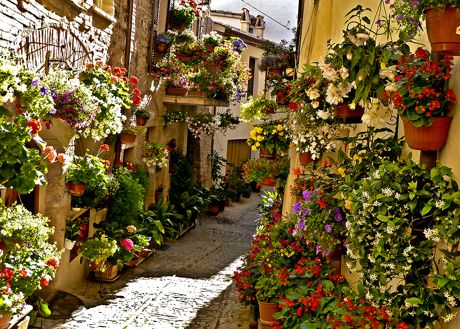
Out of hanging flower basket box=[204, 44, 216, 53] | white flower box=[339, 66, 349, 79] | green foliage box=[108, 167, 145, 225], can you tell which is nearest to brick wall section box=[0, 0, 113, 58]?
green foliage box=[108, 167, 145, 225]

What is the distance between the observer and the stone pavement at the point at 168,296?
9328mm

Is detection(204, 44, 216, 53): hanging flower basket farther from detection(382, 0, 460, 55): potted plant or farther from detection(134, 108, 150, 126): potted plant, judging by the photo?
detection(382, 0, 460, 55): potted plant

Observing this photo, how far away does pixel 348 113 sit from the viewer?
5.35 m

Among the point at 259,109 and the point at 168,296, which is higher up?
the point at 259,109

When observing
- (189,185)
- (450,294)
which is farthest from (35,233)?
(189,185)

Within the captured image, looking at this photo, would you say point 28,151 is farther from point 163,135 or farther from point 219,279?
point 163,135

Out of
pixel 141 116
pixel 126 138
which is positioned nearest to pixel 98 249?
pixel 126 138

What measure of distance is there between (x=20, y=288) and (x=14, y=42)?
271 cm

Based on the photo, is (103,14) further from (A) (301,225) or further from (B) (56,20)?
(A) (301,225)

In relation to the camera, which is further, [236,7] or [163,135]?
[236,7]

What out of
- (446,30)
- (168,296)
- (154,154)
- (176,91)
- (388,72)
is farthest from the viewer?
(176,91)

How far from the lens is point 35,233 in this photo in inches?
271

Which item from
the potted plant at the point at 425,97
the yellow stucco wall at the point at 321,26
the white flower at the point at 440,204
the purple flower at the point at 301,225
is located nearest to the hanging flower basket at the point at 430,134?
the potted plant at the point at 425,97

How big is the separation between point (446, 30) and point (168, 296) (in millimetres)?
8447
